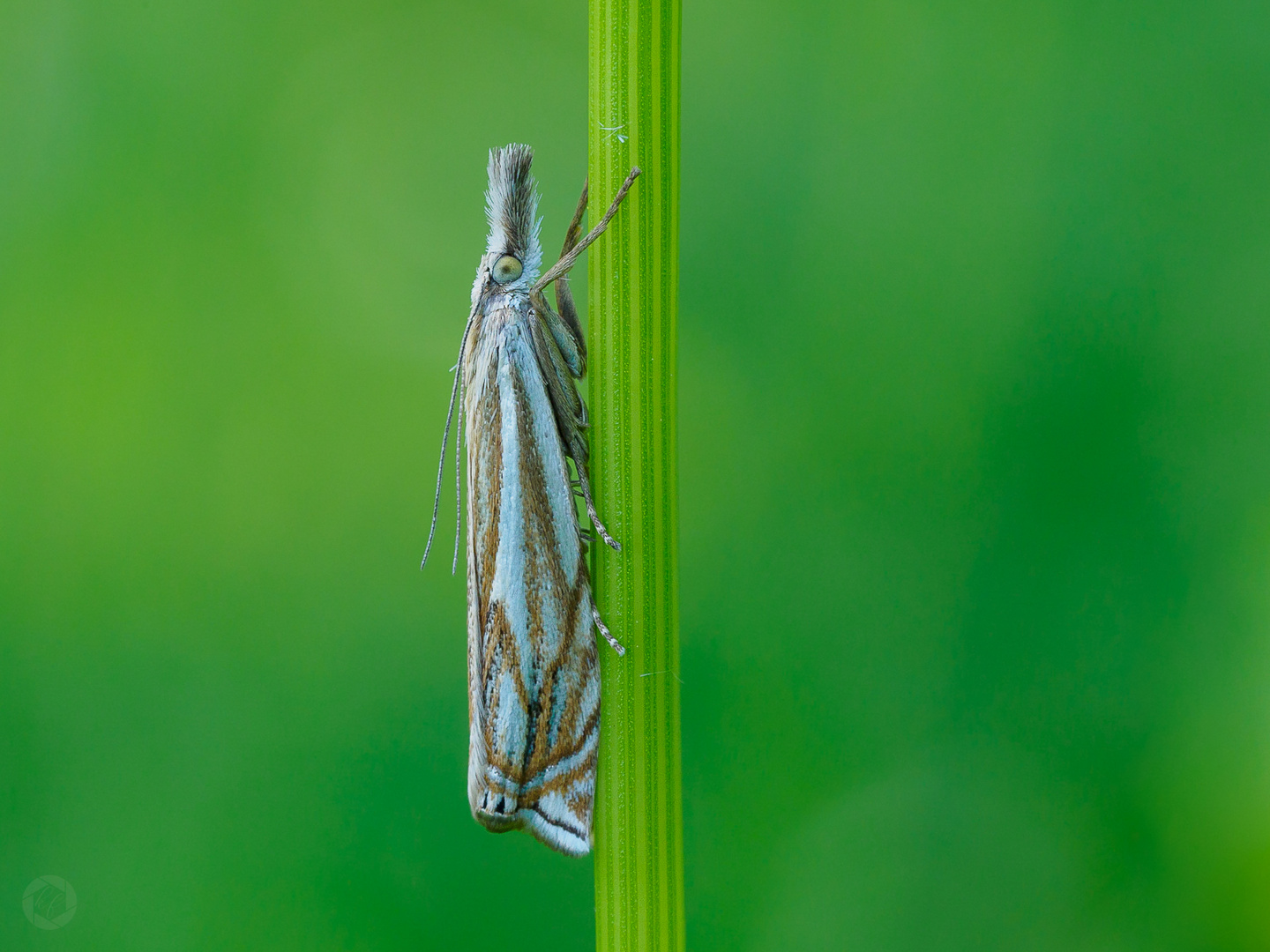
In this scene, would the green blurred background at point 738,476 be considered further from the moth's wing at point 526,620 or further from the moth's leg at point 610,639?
the moth's leg at point 610,639

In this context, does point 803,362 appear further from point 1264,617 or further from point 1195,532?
point 1264,617

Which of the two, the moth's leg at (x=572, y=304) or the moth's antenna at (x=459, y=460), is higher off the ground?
the moth's leg at (x=572, y=304)

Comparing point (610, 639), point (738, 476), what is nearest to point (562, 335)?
point (738, 476)

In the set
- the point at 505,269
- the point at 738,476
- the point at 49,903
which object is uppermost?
the point at 505,269

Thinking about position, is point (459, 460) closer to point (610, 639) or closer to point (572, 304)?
point (572, 304)

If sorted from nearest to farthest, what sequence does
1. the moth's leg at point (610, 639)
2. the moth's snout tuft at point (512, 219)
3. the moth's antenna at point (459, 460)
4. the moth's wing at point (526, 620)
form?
1. the moth's leg at point (610, 639)
2. the moth's wing at point (526, 620)
3. the moth's snout tuft at point (512, 219)
4. the moth's antenna at point (459, 460)

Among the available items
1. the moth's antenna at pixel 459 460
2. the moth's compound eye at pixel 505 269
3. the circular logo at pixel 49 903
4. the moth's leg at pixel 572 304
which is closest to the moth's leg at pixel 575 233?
the moth's leg at pixel 572 304
